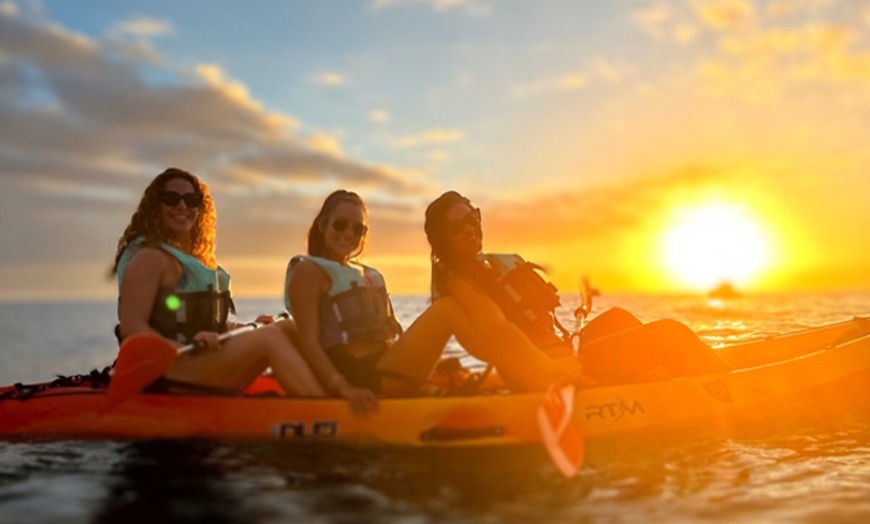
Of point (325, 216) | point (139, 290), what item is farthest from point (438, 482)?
point (139, 290)

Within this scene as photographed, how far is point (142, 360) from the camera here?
14.3 feet

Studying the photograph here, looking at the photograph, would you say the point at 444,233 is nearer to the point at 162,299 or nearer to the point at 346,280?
the point at 346,280

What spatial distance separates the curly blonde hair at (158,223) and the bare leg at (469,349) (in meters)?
1.76

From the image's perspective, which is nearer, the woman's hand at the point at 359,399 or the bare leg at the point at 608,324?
the woman's hand at the point at 359,399

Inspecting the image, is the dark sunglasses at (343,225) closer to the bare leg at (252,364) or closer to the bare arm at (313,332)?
the bare arm at (313,332)

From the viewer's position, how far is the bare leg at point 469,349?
4.47 metres

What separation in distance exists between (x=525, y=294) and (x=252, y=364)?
2.15m

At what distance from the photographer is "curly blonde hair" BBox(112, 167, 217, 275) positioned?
482 cm

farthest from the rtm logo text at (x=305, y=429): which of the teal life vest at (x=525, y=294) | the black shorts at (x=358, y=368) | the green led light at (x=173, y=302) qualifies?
the teal life vest at (x=525, y=294)

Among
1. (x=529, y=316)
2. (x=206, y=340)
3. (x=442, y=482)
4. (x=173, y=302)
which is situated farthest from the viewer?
(x=529, y=316)

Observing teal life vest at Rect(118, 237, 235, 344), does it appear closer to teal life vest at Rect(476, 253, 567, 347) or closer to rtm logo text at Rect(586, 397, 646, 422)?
teal life vest at Rect(476, 253, 567, 347)

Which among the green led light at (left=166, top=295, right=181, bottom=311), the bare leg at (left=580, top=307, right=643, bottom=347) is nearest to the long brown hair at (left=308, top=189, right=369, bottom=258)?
the green led light at (left=166, top=295, right=181, bottom=311)

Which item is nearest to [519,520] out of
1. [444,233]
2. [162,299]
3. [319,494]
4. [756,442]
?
[319,494]

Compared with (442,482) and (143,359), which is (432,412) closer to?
(442,482)
